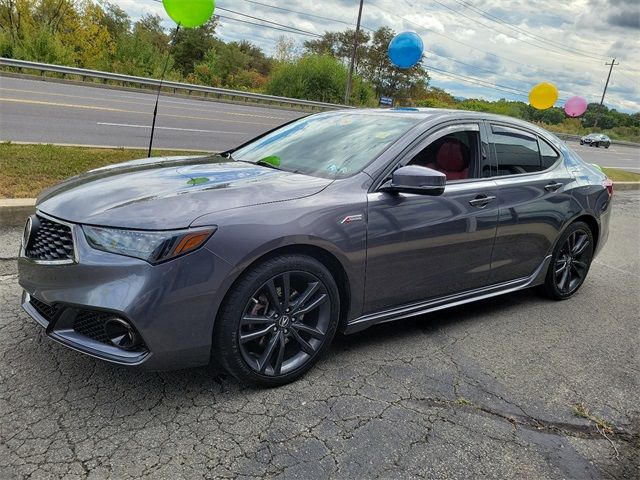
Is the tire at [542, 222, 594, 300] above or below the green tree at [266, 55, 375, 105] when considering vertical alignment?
below

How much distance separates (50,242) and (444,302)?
2472 mm


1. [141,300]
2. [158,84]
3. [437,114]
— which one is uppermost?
[158,84]

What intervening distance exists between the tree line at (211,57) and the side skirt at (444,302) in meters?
7.30

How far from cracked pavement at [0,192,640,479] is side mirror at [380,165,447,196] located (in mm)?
1080

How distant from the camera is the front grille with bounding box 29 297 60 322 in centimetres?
262

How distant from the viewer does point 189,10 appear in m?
6.07

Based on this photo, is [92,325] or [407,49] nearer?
[92,325]

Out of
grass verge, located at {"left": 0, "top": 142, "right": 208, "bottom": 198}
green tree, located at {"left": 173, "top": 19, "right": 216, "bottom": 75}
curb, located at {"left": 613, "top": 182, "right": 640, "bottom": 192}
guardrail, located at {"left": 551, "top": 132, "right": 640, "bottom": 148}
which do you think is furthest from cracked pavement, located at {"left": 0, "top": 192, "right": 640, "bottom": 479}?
green tree, located at {"left": 173, "top": 19, "right": 216, "bottom": 75}

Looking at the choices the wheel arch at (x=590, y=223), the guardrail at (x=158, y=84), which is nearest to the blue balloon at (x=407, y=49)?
the guardrail at (x=158, y=84)

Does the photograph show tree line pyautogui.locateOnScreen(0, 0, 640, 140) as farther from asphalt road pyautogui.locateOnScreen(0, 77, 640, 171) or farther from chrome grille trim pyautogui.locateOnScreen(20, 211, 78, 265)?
chrome grille trim pyautogui.locateOnScreen(20, 211, 78, 265)

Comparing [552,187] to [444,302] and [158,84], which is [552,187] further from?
[158,84]

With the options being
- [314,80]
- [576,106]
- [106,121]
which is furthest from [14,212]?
[314,80]

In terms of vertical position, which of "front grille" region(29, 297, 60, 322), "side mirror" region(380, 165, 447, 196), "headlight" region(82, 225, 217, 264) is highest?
"side mirror" region(380, 165, 447, 196)

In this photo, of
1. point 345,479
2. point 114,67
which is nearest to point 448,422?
point 345,479
